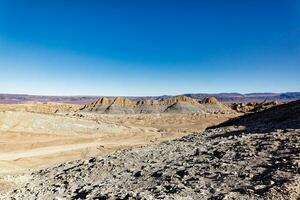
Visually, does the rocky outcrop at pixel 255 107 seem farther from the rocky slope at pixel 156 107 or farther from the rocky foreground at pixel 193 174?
the rocky foreground at pixel 193 174

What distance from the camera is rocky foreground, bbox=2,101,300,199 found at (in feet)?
35.7

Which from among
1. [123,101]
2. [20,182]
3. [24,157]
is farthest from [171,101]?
[20,182]

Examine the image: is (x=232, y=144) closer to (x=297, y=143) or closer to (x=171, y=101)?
(x=297, y=143)

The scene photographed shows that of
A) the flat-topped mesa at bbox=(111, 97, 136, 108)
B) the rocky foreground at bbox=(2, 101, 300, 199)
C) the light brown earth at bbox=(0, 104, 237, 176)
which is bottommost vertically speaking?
the light brown earth at bbox=(0, 104, 237, 176)

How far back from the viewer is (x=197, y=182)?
1202cm

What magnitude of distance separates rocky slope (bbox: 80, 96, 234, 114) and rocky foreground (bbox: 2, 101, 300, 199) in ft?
360

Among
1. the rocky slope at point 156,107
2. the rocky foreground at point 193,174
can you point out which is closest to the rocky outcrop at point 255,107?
the rocky slope at point 156,107

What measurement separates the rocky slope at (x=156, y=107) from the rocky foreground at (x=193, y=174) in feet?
360

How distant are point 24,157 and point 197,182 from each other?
27603 mm

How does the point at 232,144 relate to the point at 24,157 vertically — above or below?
above

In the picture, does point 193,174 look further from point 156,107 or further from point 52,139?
point 156,107

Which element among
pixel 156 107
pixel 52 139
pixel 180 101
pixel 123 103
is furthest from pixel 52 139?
pixel 123 103

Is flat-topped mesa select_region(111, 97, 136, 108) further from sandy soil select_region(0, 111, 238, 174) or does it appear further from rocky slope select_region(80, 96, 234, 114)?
sandy soil select_region(0, 111, 238, 174)

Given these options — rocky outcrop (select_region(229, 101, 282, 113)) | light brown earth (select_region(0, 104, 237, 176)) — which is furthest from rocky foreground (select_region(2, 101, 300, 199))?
rocky outcrop (select_region(229, 101, 282, 113))
